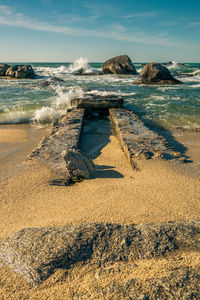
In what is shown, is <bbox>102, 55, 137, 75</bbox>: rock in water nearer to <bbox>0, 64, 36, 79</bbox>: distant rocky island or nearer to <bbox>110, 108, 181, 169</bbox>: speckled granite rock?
<bbox>0, 64, 36, 79</bbox>: distant rocky island

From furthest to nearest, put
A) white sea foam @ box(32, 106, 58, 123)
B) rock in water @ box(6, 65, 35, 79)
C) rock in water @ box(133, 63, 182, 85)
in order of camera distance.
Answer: rock in water @ box(6, 65, 35, 79), rock in water @ box(133, 63, 182, 85), white sea foam @ box(32, 106, 58, 123)

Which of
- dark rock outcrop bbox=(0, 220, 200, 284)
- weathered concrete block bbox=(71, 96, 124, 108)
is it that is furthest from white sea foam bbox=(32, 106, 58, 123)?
dark rock outcrop bbox=(0, 220, 200, 284)

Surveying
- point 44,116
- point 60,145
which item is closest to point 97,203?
point 60,145

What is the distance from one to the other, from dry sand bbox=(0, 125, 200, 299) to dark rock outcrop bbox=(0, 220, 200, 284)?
0.07 meters

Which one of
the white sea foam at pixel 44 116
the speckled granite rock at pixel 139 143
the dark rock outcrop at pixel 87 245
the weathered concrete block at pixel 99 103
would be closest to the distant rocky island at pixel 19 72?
the white sea foam at pixel 44 116

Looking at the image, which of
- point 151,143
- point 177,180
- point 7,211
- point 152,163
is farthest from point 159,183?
point 7,211

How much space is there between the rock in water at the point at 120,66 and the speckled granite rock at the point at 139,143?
921 inches

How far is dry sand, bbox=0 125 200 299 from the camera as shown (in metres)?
1.54

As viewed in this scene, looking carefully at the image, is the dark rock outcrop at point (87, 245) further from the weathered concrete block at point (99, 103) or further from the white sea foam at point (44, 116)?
the weathered concrete block at point (99, 103)

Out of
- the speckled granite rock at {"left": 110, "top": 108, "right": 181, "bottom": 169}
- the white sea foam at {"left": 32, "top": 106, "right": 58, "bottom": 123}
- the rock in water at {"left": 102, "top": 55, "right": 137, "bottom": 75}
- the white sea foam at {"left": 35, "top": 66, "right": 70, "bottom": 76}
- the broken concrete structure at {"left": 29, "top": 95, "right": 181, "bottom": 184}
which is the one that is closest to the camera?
the broken concrete structure at {"left": 29, "top": 95, "right": 181, "bottom": 184}

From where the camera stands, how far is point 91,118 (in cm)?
811

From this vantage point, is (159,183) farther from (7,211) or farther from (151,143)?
(7,211)

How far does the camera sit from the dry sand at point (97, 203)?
5.07 feet

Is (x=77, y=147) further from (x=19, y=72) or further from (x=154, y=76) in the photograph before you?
(x=19, y=72)
